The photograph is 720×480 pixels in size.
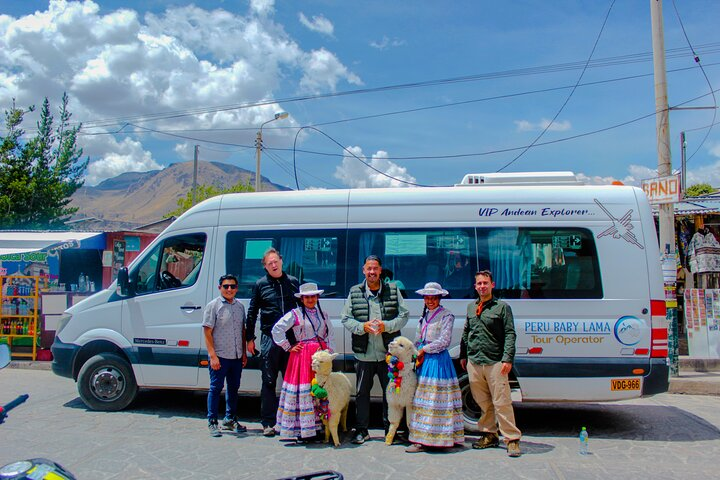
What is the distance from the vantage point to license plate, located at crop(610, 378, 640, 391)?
614cm

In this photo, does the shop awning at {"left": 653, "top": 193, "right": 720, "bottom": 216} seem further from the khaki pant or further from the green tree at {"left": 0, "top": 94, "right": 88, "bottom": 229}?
the green tree at {"left": 0, "top": 94, "right": 88, "bottom": 229}

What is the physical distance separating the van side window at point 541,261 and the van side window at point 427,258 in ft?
0.69

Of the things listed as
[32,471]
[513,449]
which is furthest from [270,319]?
[32,471]

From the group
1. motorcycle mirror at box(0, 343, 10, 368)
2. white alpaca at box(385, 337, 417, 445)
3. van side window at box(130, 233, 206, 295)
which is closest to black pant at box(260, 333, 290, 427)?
white alpaca at box(385, 337, 417, 445)

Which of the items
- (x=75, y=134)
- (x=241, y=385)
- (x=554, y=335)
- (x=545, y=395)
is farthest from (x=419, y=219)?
(x=75, y=134)

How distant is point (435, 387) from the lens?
5.76 m

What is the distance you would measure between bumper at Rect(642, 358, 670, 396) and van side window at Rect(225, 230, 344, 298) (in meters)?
3.41

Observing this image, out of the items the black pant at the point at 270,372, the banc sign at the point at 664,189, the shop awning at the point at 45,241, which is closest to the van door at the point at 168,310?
the black pant at the point at 270,372

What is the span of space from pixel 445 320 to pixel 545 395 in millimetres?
1515

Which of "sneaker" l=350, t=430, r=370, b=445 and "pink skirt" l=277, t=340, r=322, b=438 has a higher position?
"pink skirt" l=277, t=340, r=322, b=438

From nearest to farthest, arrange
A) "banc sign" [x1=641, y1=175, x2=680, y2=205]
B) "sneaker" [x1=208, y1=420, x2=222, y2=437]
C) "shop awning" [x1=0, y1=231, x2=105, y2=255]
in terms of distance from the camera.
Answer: "sneaker" [x1=208, y1=420, x2=222, y2=437] < "banc sign" [x1=641, y1=175, x2=680, y2=205] < "shop awning" [x1=0, y1=231, x2=105, y2=255]

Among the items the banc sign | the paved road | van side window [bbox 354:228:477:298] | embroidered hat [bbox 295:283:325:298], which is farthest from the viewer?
the banc sign

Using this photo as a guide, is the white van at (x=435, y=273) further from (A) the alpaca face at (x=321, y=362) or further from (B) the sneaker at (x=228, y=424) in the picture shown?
(A) the alpaca face at (x=321, y=362)

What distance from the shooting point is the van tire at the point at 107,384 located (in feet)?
23.6
